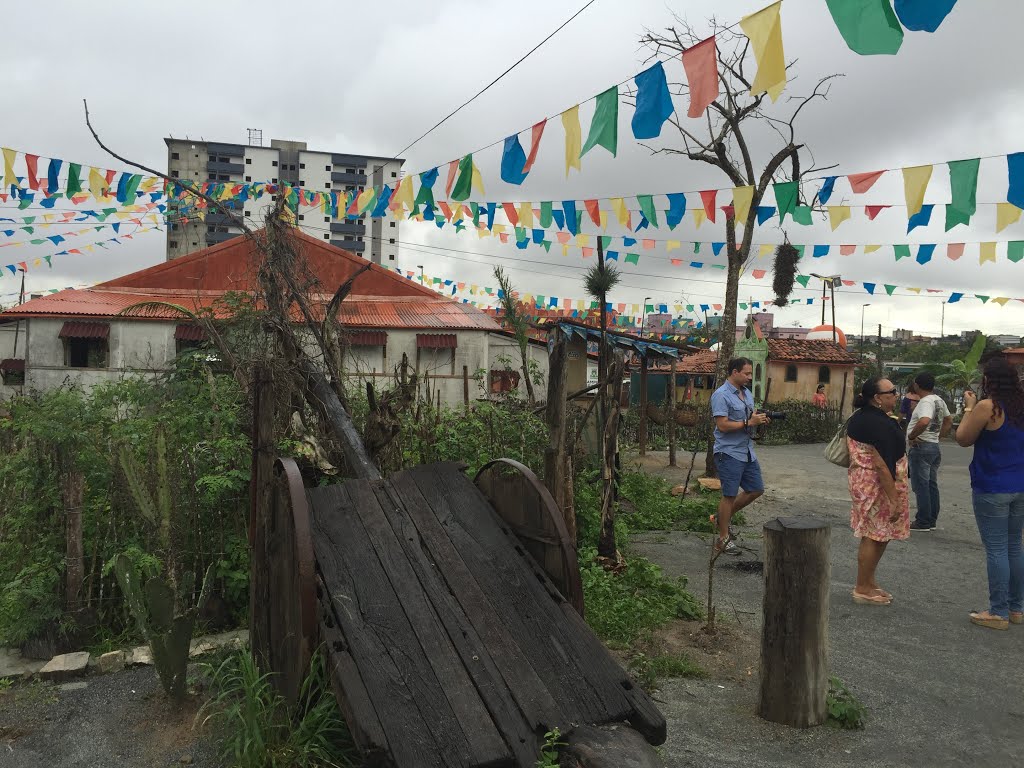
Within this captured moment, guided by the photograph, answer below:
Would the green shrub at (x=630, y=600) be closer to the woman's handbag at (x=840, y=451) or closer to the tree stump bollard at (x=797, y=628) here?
the tree stump bollard at (x=797, y=628)

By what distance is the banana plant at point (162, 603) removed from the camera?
12.1ft

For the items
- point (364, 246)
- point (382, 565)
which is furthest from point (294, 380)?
point (364, 246)

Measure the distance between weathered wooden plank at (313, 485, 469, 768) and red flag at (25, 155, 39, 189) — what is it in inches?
402

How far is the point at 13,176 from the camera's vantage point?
33.1 ft

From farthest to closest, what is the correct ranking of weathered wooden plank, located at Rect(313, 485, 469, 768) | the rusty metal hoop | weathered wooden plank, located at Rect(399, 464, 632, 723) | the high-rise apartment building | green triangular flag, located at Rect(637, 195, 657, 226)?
the high-rise apartment building, green triangular flag, located at Rect(637, 195, 657, 226), the rusty metal hoop, weathered wooden plank, located at Rect(399, 464, 632, 723), weathered wooden plank, located at Rect(313, 485, 469, 768)

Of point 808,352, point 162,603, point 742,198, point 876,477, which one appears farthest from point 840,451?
point 808,352

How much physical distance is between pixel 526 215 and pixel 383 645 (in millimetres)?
8326

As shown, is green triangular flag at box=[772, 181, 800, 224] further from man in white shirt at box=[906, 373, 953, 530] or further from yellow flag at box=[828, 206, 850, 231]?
man in white shirt at box=[906, 373, 953, 530]

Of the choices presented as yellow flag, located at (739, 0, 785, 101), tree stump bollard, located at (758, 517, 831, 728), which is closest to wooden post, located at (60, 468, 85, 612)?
tree stump bollard, located at (758, 517, 831, 728)

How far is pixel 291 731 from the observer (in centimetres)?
291

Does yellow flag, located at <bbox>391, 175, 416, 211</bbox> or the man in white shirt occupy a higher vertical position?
yellow flag, located at <bbox>391, 175, 416, 211</bbox>

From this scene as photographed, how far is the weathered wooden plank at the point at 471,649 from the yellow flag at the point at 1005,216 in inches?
301

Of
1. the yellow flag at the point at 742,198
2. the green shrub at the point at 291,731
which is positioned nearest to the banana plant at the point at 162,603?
A: the green shrub at the point at 291,731

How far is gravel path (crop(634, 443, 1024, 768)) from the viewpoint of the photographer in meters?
3.10
